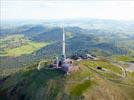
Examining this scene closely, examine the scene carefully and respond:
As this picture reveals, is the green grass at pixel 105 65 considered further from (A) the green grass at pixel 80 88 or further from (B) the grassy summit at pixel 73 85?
(A) the green grass at pixel 80 88

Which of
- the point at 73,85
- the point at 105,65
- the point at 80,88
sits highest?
the point at 105,65

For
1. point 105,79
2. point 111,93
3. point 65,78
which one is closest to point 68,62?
point 65,78

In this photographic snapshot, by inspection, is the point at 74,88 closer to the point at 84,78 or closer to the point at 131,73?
the point at 84,78

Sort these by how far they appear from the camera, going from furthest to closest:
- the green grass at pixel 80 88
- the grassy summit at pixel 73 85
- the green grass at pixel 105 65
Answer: the green grass at pixel 105 65
the grassy summit at pixel 73 85
the green grass at pixel 80 88

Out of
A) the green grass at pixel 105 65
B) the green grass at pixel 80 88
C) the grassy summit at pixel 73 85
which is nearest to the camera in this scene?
the green grass at pixel 80 88

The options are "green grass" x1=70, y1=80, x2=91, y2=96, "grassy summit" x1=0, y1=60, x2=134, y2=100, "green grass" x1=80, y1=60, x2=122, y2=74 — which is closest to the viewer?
"green grass" x1=70, y1=80, x2=91, y2=96

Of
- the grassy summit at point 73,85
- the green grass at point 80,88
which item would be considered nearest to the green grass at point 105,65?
the grassy summit at point 73,85

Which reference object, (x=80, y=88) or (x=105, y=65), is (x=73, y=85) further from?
(x=105, y=65)

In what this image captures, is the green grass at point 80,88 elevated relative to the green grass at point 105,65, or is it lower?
lower

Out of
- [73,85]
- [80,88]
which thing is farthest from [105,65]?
[80,88]

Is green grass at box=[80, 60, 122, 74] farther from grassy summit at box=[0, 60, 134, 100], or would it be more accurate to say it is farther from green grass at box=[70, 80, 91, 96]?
green grass at box=[70, 80, 91, 96]

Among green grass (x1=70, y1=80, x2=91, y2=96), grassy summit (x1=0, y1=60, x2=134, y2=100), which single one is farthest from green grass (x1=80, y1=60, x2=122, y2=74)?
green grass (x1=70, y1=80, x2=91, y2=96)
